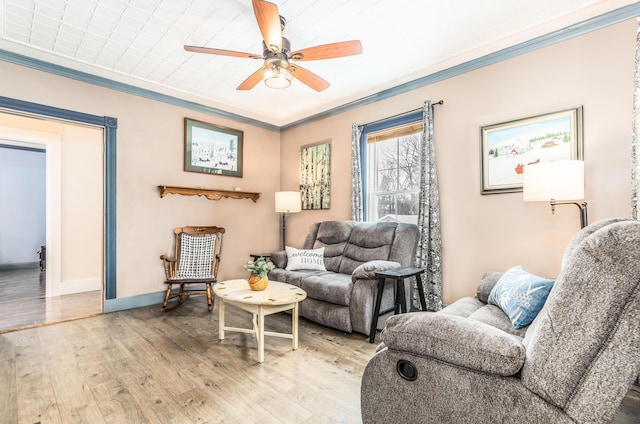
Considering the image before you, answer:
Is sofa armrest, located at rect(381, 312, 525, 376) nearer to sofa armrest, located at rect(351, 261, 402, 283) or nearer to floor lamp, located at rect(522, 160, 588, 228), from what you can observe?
sofa armrest, located at rect(351, 261, 402, 283)

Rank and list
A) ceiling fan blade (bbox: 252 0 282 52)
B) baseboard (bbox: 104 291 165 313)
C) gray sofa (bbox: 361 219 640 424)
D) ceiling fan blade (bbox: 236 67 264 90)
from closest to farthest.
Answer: gray sofa (bbox: 361 219 640 424)
ceiling fan blade (bbox: 252 0 282 52)
ceiling fan blade (bbox: 236 67 264 90)
baseboard (bbox: 104 291 165 313)

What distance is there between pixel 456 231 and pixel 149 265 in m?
3.74

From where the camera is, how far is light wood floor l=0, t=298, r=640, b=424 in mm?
1773

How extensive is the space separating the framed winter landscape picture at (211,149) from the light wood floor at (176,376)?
2.26 meters

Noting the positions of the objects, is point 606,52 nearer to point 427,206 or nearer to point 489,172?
point 489,172

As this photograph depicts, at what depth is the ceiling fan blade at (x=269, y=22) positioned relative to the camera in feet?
6.47

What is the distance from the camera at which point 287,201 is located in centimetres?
445

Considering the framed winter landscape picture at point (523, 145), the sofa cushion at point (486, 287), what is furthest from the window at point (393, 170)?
the sofa cushion at point (486, 287)

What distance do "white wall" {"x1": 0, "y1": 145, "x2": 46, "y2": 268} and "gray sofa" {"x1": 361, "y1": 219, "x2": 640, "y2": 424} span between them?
26.8 feet

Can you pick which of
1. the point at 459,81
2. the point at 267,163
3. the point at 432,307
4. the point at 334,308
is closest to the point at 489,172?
the point at 459,81

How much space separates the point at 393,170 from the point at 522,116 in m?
1.55

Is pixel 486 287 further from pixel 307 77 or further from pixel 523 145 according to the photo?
pixel 307 77

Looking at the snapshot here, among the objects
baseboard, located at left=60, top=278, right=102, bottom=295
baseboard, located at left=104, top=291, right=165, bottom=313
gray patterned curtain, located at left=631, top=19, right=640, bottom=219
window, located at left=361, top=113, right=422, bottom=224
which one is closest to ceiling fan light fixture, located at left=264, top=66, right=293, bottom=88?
window, located at left=361, top=113, right=422, bottom=224

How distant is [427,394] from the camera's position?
47.6 inches
